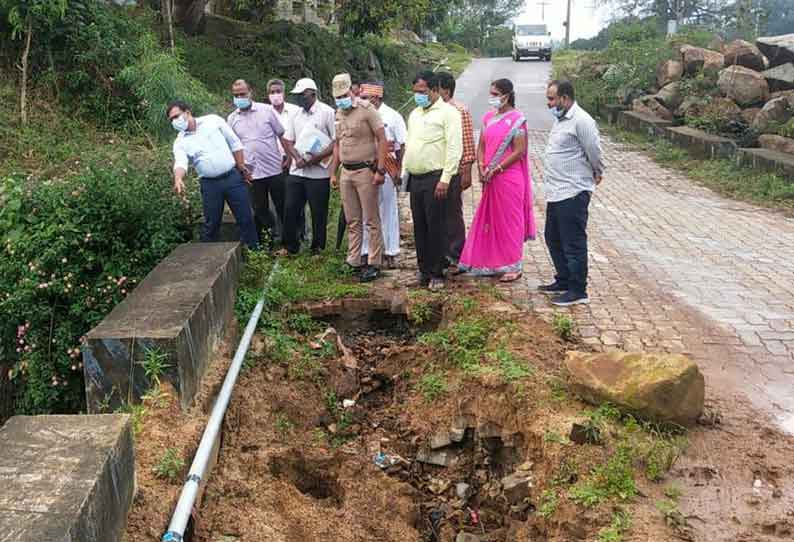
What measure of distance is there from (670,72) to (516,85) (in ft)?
28.0

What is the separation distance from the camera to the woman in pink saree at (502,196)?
256 inches

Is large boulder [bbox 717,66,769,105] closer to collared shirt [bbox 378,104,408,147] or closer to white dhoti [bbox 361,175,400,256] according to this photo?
collared shirt [bbox 378,104,408,147]

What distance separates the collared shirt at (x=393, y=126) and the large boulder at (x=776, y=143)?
343 inches

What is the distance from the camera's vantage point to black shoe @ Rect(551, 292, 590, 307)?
6246mm

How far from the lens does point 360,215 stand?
7023 mm

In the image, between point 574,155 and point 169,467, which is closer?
point 169,467

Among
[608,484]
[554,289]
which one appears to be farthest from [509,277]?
[608,484]

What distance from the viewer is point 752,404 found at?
4.58 metres

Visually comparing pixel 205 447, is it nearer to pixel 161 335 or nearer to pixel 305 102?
pixel 161 335

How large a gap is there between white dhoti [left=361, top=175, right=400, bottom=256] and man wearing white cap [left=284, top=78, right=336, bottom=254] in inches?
21.2

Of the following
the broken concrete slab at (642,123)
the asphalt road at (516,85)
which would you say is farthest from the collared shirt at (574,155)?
the asphalt road at (516,85)

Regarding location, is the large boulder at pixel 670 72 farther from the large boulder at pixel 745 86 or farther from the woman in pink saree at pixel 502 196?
the woman in pink saree at pixel 502 196

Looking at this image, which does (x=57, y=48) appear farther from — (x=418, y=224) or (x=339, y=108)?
A: (x=418, y=224)

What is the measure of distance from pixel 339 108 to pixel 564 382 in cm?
331
